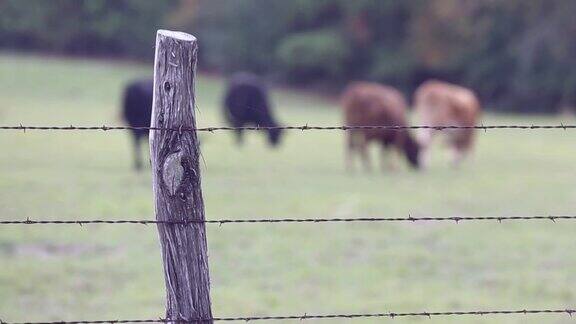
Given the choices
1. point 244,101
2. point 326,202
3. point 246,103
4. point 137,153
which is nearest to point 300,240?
point 326,202

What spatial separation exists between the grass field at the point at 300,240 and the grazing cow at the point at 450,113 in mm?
513

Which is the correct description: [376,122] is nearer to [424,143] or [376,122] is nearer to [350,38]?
[424,143]

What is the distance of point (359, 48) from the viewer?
4678 cm

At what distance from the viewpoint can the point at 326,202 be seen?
44.6 feet

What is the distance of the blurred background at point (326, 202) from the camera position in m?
8.36

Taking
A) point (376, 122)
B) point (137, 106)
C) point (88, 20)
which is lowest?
point (376, 122)

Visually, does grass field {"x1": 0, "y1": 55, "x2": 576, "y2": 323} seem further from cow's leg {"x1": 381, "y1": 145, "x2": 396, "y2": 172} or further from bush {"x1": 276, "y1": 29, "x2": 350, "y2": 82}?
bush {"x1": 276, "y1": 29, "x2": 350, "y2": 82}

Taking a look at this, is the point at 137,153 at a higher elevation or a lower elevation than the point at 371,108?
lower

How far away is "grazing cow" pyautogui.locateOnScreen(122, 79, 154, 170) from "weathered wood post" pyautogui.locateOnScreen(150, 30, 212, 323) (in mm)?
14005

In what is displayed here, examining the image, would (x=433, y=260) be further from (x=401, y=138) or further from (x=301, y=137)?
(x=301, y=137)

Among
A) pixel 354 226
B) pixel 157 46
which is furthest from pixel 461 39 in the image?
pixel 157 46

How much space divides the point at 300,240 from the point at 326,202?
2.92m

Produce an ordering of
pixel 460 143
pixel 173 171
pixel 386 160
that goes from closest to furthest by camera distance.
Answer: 1. pixel 173 171
2. pixel 386 160
3. pixel 460 143

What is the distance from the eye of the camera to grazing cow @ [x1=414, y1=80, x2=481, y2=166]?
1953 centimetres
